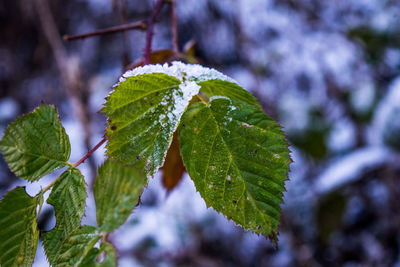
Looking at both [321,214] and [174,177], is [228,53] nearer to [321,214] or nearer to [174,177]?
[321,214]

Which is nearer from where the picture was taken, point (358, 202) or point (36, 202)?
point (36, 202)

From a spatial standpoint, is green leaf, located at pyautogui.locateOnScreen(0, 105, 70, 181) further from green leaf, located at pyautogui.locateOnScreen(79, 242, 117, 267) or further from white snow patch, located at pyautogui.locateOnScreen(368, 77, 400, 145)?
white snow patch, located at pyautogui.locateOnScreen(368, 77, 400, 145)

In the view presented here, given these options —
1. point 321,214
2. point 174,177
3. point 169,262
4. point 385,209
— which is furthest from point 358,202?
point 174,177

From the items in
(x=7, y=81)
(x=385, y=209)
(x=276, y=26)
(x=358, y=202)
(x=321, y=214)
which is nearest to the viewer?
(x=321, y=214)

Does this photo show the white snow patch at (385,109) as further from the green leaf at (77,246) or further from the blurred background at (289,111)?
the green leaf at (77,246)

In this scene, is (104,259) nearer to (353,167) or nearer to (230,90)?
(230,90)

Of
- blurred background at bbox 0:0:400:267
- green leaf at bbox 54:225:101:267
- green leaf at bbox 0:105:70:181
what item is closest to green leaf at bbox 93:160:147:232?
green leaf at bbox 54:225:101:267
